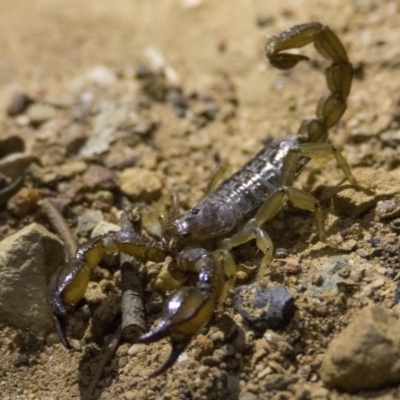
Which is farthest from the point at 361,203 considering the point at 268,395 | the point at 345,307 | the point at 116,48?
the point at 116,48

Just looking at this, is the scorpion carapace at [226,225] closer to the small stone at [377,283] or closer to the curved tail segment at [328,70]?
the curved tail segment at [328,70]

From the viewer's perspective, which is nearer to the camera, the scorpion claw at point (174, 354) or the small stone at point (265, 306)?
the scorpion claw at point (174, 354)

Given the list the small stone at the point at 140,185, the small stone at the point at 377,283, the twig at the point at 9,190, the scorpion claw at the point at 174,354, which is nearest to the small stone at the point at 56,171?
the twig at the point at 9,190

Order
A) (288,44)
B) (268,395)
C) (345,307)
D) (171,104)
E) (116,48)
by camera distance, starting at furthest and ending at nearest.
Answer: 1. (116,48)
2. (171,104)
3. (288,44)
4. (345,307)
5. (268,395)

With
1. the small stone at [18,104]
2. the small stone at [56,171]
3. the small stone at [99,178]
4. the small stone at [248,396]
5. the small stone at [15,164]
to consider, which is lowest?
the small stone at [248,396]

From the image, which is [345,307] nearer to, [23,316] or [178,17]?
[23,316]

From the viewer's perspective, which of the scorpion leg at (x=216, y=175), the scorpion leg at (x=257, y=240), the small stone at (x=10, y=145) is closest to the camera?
the scorpion leg at (x=257, y=240)

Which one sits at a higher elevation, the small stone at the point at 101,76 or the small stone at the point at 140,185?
the small stone at the point at 101,76
